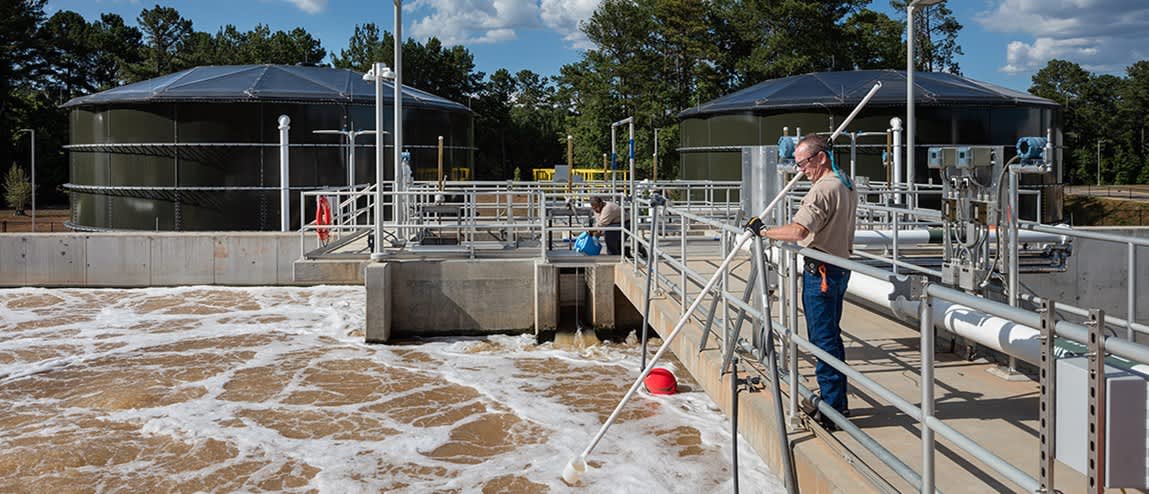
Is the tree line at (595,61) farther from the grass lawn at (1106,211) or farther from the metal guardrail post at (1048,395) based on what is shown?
the metal guardrail post at (1048,395)

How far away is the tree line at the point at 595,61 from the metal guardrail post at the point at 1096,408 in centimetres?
4361

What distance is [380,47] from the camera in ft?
251

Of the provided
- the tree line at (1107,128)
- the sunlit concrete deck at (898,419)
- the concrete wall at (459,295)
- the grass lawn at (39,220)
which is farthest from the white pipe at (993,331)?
the tree line at (1107,128)

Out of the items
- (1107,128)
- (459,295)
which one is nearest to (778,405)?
(459,295)

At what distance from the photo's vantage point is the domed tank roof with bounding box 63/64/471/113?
A: 29422mm

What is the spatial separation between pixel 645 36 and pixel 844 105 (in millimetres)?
31749

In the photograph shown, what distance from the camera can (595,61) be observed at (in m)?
62.0

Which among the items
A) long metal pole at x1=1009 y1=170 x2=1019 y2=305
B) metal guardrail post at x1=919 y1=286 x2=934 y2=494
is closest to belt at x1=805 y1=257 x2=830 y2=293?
metal guardrail post at x1=919 y1=286 x2=934 y2=494

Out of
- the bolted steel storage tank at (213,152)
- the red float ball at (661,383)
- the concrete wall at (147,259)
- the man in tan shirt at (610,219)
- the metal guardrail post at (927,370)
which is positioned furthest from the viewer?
the bolted steel storage tank at (213,152)

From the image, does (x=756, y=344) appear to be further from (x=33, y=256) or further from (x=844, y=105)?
(x=844, y=105)

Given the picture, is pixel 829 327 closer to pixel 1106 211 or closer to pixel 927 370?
pixel 927 370

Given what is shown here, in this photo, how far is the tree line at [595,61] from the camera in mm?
55406

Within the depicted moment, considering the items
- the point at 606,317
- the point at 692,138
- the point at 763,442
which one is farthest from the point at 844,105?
the point at 763,442

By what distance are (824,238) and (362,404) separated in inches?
314
